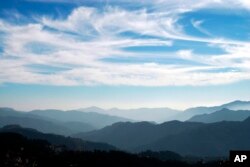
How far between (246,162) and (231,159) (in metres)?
1.89

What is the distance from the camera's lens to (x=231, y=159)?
49.2 meters

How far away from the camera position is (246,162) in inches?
1914
